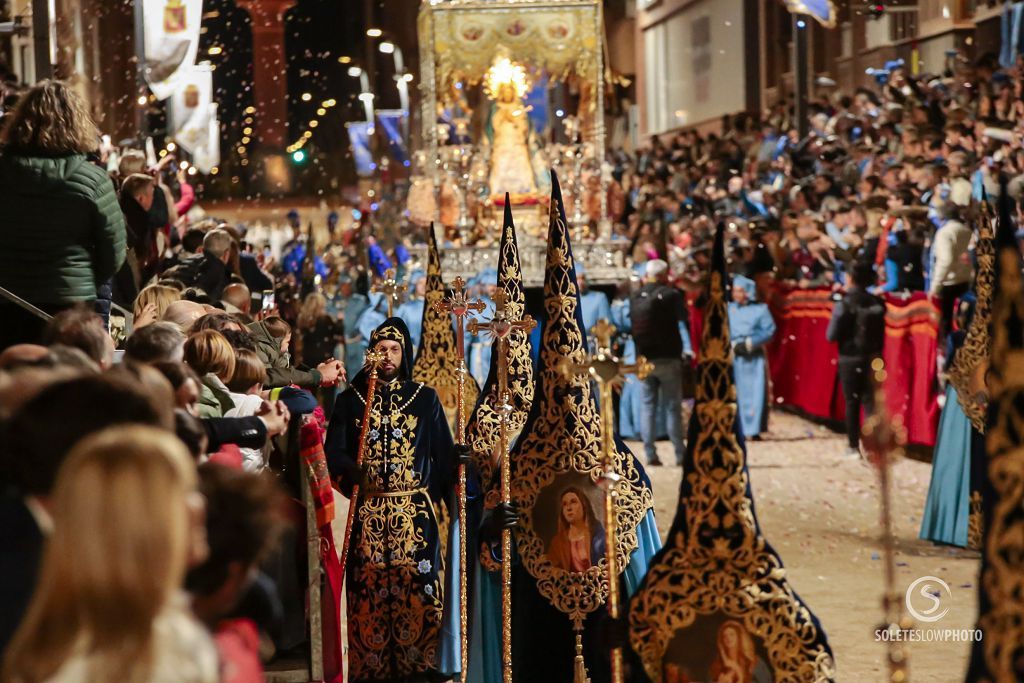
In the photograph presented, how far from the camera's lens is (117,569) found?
2377 millimetres

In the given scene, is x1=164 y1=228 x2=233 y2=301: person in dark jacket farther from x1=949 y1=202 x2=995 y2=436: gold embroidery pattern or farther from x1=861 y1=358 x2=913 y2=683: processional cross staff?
x1=861 y1=358 x2=913 y2=683: processional cross staff

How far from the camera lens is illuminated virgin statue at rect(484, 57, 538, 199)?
79.1 feet

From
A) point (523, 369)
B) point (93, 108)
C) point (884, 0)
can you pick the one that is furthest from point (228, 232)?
point (884, 0)

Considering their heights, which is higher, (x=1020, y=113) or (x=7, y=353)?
(x=1020, y=113)

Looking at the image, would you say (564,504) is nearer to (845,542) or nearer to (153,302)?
(153,302)

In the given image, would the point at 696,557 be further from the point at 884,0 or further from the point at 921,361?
the point at 884,0

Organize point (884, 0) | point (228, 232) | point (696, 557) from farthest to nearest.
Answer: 1. point (884, 0)
2. point (228, 232)
3. point (696, 557)

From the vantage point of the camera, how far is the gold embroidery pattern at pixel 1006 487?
358 centimetres

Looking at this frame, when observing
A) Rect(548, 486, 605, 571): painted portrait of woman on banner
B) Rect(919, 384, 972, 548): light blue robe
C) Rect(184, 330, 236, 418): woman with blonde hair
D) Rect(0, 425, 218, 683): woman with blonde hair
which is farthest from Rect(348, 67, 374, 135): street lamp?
Rect(0, 425, 218, 683): woman with blonde hair

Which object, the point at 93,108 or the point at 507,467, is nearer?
the point at 507,467

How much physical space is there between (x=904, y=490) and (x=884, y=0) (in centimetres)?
1466

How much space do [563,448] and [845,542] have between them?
5.48 meters

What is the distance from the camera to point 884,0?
2627cm

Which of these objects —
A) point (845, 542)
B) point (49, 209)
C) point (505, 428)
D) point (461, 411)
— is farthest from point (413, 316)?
point (49, 209)
